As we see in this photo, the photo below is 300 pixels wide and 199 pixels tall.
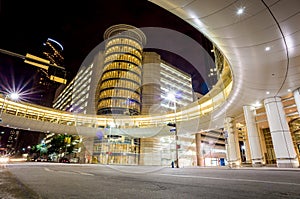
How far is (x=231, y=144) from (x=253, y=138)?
4412mm

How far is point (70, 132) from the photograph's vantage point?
37.8m

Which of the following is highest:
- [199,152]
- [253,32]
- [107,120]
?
[107,120]

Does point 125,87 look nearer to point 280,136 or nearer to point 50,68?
point 280,136

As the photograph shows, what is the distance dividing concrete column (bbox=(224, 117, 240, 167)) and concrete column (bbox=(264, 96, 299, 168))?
650cm

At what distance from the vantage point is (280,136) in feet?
46.8

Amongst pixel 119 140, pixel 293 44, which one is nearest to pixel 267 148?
pixel 293 44

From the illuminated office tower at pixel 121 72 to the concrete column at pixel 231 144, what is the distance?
1410 inches

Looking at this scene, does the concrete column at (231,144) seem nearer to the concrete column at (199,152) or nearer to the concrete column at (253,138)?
the concrete column at (253,138)

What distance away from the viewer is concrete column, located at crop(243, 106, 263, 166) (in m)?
16.7

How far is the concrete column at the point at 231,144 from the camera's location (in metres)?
20.4

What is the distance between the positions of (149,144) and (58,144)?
2720 cm

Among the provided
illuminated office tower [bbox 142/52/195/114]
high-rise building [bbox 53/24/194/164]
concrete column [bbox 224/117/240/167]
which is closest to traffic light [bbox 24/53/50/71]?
concrete column [bbox 224/117/240/167]

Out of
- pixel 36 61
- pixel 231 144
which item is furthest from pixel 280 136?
pixel 36 61

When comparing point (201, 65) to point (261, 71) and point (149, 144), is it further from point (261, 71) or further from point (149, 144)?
point (261, 71)
